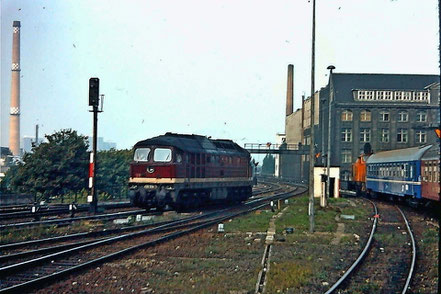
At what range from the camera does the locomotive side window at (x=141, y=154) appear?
27594 millimetres

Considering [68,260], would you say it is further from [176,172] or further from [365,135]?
[365,135]

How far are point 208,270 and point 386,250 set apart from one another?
6633 mm

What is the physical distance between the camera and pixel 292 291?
1086 cm

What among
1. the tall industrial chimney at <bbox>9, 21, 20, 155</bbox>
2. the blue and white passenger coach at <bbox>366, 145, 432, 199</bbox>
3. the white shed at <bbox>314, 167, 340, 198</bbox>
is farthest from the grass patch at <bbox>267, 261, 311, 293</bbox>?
the tall industrial chimney at <bbox>9, 21, 20, 155</bbox>

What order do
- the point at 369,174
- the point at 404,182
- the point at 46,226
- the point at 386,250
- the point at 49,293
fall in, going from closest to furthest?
the point at 49,293 < the point at 386,250 < the point at 46,226 < the point at 404,182 < the point at 369,174

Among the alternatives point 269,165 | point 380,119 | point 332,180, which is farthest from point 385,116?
point 269,165

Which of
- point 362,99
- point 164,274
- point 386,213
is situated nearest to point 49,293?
point 164,274

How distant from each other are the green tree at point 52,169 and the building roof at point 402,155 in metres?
20.9

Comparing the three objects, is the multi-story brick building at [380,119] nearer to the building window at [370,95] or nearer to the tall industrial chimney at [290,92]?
the building window at [370,95]

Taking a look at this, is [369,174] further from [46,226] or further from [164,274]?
[164,274]

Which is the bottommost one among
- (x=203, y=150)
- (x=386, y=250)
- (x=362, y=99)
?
(x=386, y=250)

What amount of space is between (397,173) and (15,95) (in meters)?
71.2

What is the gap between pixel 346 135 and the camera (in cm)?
8138

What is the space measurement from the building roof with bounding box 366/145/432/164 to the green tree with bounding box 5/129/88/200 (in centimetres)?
2087
